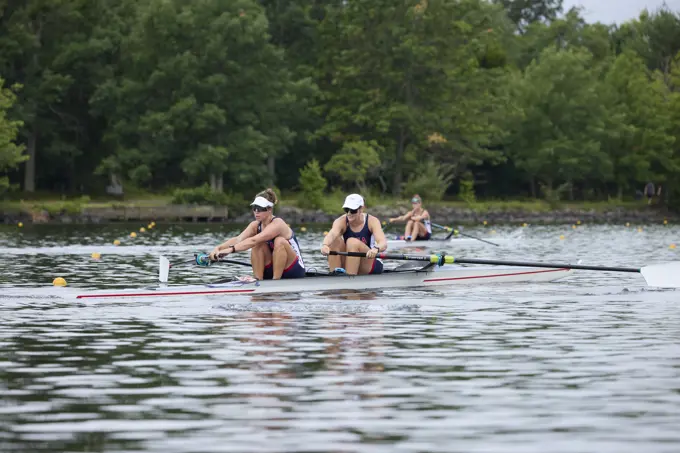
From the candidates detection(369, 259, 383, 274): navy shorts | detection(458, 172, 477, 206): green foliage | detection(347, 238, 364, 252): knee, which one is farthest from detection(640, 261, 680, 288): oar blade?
detection(458, 172, 477, 206): green foliage

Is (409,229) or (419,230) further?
(409,229)

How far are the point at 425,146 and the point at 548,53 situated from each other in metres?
13.3

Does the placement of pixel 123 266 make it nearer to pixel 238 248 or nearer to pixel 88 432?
pixel 238 248

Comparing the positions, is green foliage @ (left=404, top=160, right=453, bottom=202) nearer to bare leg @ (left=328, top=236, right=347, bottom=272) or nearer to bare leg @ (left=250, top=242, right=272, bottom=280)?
bare leg @ (left=328, top=236, right=347, bottom=272)

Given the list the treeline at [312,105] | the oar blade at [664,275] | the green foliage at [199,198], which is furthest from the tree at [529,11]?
the oar blade at [664,275]

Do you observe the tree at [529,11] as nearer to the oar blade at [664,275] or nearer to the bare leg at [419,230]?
the bare leg at [419,230]

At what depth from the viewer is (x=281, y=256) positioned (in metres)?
22.3

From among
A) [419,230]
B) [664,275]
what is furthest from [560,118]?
[664,275]

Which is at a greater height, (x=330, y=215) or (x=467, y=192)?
(x=467, y=192)

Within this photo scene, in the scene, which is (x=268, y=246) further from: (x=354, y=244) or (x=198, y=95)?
(x=198, y=95)

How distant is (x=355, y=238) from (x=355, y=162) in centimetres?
6326

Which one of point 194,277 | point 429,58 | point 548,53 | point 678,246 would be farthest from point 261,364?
point 548,53

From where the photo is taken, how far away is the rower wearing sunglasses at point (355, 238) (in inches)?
922

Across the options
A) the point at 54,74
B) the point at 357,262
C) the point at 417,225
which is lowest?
the point at 417,225
